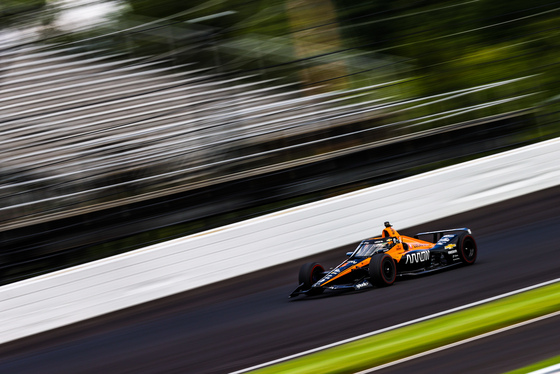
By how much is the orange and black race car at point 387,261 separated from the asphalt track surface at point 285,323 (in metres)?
0.12

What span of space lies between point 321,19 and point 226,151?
346 cm

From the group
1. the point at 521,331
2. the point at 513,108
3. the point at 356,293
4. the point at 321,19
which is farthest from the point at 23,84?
the point at 521,331

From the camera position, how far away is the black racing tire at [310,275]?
7.31 meters

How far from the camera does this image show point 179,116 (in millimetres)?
11688

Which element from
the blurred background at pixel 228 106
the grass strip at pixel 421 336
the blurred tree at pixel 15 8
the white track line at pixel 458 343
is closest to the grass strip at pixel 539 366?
the white track line at pixel 458 343

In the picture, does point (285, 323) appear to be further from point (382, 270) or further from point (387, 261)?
point (387, 261)

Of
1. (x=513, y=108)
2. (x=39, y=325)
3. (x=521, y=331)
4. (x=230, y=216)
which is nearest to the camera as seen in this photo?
(x=521, y=331)

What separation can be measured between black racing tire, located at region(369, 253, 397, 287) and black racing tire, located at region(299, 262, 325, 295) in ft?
2.07

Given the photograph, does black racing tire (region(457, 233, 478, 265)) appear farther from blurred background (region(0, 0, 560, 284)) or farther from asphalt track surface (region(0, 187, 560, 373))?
blurred background (region(0, 0, 560, 284))

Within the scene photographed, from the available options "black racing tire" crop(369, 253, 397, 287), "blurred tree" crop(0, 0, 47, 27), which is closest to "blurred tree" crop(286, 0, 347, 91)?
"blurred tree" crop(0, 0, 47, 27)

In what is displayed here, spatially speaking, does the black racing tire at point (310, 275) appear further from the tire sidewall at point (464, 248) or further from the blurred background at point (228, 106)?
the blurred background at point (228, 106)

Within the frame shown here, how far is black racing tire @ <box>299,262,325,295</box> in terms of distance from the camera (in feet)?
24.0

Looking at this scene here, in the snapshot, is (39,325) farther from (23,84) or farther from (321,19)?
(321,19)

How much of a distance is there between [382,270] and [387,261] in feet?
0.47
